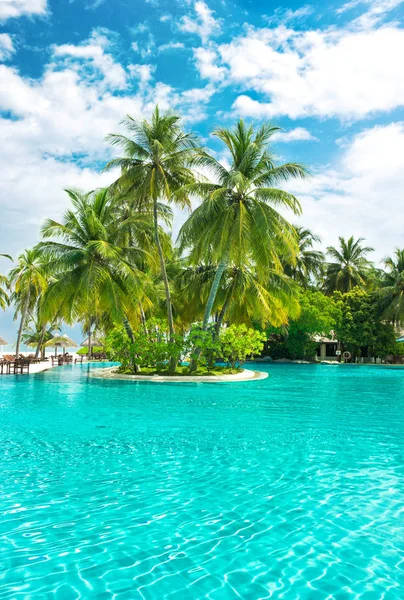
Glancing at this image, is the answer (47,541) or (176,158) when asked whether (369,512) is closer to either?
(47,541)

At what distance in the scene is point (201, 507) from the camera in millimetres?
5254

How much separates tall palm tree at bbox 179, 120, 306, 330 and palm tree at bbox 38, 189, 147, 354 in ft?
10.9

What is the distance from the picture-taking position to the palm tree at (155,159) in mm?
19953

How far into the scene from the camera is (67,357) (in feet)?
115

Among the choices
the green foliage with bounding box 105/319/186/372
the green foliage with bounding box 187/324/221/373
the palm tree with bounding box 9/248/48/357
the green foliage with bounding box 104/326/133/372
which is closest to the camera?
the green foliage with bounding box 187/324/221/373

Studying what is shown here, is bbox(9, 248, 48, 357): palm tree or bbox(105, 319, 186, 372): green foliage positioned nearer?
bbox(105, 319, 186, 372): green foliage

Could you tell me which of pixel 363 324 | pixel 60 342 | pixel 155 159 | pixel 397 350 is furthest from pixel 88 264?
pixel 397 350

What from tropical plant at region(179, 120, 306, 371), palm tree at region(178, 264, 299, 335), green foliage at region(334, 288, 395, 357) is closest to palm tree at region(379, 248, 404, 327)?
green foliage at region(334, 288, 395, 357)

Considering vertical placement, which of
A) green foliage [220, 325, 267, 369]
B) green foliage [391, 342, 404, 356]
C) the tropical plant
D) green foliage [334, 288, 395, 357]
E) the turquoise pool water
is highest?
the tropical plant

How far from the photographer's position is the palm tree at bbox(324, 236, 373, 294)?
43594mm

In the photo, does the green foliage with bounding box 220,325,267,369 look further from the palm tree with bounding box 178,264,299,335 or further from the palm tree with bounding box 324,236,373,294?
the palm tree with bounding box 324,236,373,294

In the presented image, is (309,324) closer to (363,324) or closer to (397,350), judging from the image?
(363,324)

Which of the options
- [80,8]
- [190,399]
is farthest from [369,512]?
[80,8]

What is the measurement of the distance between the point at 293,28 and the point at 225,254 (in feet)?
28.3
